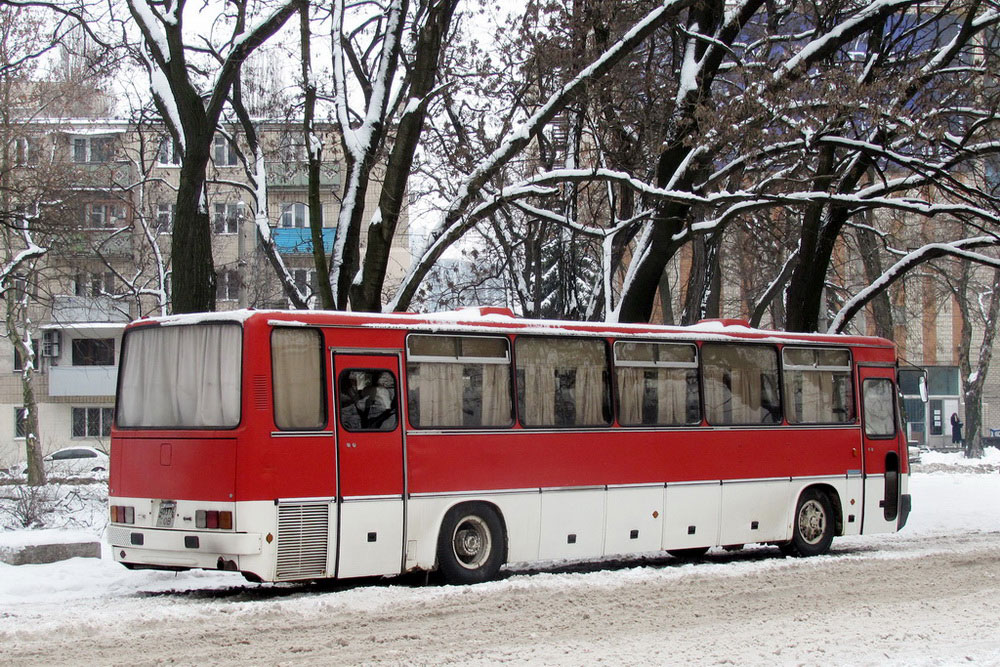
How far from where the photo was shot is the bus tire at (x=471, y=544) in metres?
13.6

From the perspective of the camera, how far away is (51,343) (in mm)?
62062

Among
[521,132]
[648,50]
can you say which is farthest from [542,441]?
[648,50]

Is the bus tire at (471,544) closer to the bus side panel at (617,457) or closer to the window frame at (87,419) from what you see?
the bus side panel at (617,457)

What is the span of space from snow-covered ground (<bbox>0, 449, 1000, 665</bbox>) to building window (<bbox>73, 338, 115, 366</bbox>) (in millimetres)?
49310

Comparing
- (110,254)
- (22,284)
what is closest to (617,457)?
(22,284)

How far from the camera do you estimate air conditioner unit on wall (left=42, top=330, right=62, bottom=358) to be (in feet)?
202

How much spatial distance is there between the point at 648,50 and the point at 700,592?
14.3m

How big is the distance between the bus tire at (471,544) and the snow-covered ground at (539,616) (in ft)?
1.11

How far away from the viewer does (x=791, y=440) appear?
17.6 metres

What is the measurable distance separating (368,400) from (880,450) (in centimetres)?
899

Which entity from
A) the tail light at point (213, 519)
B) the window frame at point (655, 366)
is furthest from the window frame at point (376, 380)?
the window frame at point (655, 366)

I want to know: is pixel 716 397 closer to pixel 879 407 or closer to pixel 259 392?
pixel 879 407

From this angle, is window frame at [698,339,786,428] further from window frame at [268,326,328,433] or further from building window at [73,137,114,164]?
building window at [73,137,114,164]

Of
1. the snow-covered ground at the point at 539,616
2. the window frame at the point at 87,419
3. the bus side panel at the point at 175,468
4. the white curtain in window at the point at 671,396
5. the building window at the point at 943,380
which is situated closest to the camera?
the snow-covered ground at the point at 539,616
